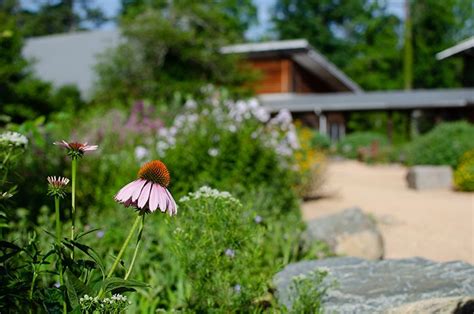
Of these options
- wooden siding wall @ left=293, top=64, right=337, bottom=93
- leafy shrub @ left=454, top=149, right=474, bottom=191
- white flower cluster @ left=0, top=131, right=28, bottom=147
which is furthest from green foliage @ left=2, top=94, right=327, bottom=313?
wooden siding wall @ left=293, top=64, right=337, bottom=93

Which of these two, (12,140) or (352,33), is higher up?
(352,33)

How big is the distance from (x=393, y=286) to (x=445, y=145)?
44.8ft

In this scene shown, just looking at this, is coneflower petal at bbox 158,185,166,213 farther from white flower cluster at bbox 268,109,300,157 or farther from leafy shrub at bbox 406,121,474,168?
leafy shrub at bbox 406,121,474,168

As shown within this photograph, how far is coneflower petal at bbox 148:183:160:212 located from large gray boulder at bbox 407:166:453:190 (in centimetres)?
1241

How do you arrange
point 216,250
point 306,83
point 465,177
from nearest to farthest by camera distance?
point 216,250
point 465,177
point 306,83

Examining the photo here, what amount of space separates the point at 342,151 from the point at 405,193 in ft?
51.6

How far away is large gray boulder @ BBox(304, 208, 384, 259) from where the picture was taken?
577cm

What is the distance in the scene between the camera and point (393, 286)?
130 inches

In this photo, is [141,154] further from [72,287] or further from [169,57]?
[169,57]

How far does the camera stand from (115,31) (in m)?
30.3

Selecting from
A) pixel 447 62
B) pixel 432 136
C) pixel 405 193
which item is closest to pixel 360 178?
pixel 432 136

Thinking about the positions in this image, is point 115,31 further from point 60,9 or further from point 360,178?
point 60,9

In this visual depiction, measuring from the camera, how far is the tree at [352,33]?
4803cm

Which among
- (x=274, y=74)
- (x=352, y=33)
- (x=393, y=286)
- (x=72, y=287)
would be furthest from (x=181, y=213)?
(x=352, y=33)
